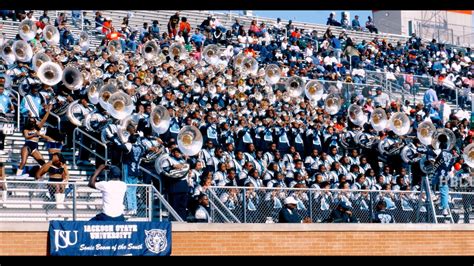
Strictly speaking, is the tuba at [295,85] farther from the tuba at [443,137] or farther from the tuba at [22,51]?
the tuba at [22,51]

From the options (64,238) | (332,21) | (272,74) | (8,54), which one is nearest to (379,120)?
(272,74)

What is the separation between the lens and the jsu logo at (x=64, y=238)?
14.6 m

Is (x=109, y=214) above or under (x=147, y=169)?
under

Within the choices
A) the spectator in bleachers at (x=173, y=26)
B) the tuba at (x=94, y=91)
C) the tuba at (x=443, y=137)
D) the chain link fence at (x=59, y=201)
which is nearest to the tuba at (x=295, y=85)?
the tuba at (x=443, y=137)

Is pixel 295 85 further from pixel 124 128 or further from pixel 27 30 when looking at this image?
pixel 124 128

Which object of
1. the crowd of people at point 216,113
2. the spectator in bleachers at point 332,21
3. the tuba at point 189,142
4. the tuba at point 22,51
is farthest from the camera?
the spectator in bleachers at point 332,21

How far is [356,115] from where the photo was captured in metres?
22.9

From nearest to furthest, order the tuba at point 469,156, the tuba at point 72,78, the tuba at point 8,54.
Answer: the tuba at point 72,78 < the tuba at point 8,54 < the tuba at point 469,156

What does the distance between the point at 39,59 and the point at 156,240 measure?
582 centimetres

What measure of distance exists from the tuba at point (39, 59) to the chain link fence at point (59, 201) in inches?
166
